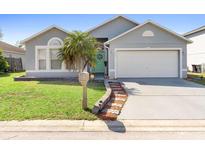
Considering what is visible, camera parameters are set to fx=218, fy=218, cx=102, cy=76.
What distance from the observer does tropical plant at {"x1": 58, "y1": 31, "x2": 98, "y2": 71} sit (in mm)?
14594

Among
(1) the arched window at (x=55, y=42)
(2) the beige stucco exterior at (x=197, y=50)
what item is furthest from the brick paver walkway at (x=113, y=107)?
(2) the beige stucco exterior at (x=197, y=50)

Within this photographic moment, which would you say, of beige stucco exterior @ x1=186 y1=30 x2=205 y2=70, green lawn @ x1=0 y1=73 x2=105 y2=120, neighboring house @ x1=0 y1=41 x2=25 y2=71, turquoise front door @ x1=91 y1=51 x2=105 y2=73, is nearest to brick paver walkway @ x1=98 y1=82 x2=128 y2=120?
green lawn @ x1=0 y1=73 x2=105 y2=120

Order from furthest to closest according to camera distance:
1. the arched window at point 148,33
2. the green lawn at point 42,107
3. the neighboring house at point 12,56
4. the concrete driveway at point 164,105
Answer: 1. the neighboring house at point 12,56
2. the arched window at point 148,33
3. the concrete driveway at point 164,105
4. the green lawn at point 42,107

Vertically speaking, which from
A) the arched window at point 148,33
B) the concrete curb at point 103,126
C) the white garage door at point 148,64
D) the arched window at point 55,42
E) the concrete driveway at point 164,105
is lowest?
the concrete curb at point 103,126

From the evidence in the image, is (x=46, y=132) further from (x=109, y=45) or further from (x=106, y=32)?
(x=106, y=32)

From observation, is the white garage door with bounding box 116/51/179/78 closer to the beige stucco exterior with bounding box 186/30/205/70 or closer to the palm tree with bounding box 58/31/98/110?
the palm tree with bounding box 58/31/98/110

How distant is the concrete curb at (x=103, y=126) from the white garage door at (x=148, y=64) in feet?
35.2

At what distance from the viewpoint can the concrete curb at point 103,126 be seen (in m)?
5.74

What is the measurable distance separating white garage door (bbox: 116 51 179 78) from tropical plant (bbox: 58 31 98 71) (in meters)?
2.89

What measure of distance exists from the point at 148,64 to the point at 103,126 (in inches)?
466

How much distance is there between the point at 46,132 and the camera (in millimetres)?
5543

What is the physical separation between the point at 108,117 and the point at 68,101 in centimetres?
240

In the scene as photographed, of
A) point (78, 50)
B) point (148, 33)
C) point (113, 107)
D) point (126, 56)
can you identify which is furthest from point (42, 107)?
point (148, 33)

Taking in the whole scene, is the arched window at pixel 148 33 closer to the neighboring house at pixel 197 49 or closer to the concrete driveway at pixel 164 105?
the concrete driveway at pixel 164 105
